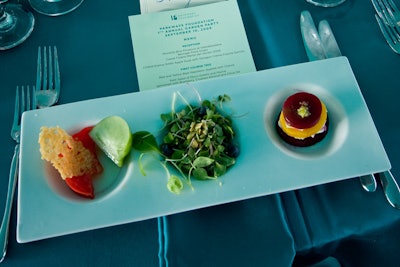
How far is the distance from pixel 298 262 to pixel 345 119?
0.98ft

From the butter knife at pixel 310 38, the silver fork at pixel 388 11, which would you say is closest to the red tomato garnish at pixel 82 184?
the butter knife at pixel 310 38

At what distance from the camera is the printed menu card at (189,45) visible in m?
0.84

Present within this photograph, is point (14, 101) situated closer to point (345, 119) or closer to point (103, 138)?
point (103, 138)

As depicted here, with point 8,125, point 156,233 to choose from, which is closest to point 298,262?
point 156,233

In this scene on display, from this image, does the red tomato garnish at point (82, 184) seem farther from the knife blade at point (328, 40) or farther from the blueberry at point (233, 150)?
the knife blade at point (328, 40)

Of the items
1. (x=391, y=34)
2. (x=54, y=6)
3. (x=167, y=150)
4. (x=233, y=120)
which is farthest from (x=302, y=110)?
(x=54, y=6)

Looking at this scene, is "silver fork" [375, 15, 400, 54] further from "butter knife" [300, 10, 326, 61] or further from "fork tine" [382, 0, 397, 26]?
"butter knife" [300, 10, 326, 61]

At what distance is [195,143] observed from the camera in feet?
2.30

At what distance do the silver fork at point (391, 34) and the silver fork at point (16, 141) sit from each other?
77 cm

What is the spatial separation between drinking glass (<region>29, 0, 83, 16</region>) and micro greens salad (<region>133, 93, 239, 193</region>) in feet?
1.27

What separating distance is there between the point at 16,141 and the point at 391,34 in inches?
32.4

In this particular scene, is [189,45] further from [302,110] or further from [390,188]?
[390,188]

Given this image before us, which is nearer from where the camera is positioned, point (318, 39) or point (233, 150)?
point (233, 150)

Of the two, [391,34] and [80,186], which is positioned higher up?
[391,34]
